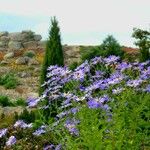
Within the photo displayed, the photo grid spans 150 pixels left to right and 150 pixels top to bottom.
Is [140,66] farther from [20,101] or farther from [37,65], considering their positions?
[37,65]

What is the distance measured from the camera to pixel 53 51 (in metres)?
16.4

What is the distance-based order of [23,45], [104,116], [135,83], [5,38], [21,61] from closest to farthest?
1. [104,116]
2. [135,83]
3. [21,61]
4. [23,45]
5. [5,38]

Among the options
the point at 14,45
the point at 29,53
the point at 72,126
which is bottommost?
the point at 29,53

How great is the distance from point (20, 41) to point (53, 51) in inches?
844

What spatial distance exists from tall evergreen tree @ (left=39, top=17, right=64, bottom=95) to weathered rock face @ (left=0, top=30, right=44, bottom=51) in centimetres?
1899

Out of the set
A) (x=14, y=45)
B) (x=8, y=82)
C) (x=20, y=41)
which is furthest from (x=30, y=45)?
(x=8, y=82)

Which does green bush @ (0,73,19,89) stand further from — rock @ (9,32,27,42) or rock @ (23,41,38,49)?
rock @ (9,32,27,42)

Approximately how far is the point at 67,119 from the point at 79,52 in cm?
2606

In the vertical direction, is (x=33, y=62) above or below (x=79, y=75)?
below

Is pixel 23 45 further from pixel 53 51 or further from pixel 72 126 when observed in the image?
pixel 72 126

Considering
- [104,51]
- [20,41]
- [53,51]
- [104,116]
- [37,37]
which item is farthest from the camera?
[37,37]

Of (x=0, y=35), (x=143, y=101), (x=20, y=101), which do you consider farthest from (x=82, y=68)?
(x=0, y=35)

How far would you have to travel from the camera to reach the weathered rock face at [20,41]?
36.3 m

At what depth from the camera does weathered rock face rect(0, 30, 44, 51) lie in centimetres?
3634
